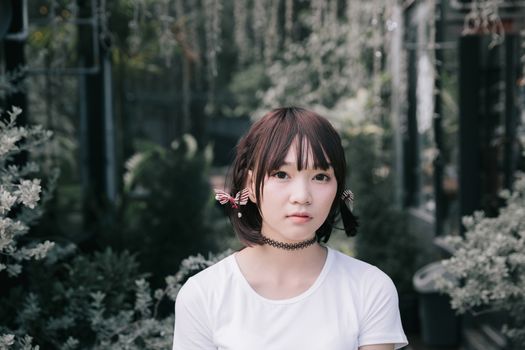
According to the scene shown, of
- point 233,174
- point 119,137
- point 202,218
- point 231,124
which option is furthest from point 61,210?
point 231,124

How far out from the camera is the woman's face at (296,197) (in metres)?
1.51

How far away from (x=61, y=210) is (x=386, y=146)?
389 centimetres

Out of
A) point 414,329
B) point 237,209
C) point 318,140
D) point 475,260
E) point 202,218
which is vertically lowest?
point 414,329

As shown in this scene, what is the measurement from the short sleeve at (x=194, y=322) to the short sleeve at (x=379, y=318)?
305 mm

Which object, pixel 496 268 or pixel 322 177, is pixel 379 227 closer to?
pixel 496 268

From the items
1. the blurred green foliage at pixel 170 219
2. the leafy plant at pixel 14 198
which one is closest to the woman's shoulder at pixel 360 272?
the leafy plant at pixel 14 198

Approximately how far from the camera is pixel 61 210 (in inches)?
219

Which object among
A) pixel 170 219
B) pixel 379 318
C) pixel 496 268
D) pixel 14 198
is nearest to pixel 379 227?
pixel 170 219

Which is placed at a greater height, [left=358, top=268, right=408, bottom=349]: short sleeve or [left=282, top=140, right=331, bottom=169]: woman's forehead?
[left=282, top=140, right=331, bottom=169]: woman's forehead

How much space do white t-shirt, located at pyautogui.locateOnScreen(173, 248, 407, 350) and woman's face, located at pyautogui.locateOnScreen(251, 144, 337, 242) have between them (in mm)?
126

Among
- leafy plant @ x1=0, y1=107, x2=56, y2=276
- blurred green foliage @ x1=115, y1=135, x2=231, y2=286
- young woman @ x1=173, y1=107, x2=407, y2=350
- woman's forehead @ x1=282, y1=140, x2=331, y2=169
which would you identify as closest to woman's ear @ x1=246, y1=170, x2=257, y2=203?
young woman @ x1=173, y1=107, x2=407, y2=350

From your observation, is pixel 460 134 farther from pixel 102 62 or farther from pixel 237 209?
pixel 237 209

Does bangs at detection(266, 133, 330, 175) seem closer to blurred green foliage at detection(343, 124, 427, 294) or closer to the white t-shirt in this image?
the white t-shirt

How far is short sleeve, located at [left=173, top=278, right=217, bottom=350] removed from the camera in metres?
1.55
